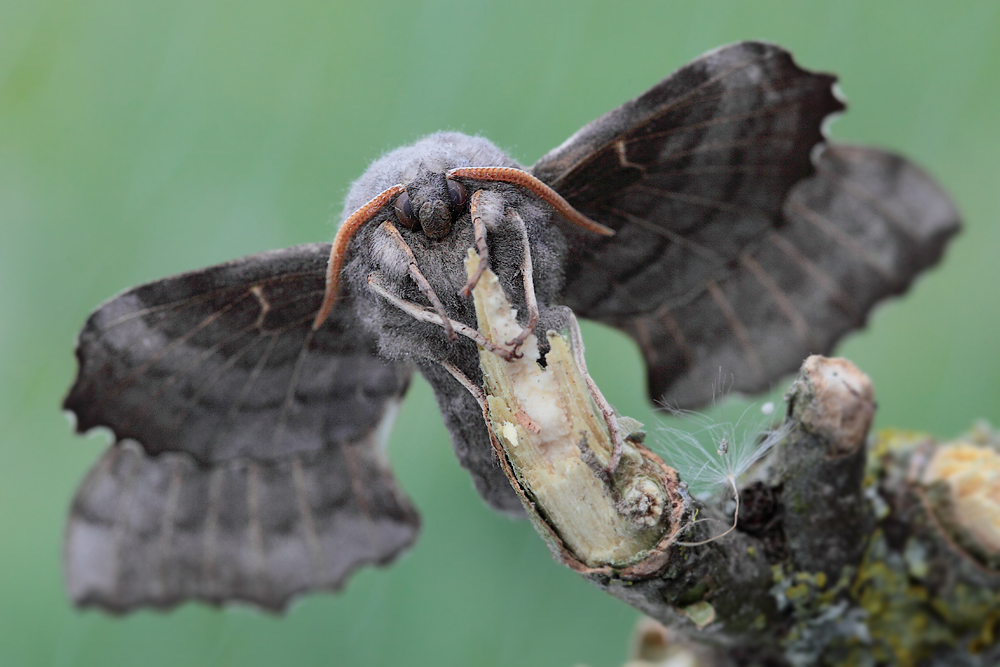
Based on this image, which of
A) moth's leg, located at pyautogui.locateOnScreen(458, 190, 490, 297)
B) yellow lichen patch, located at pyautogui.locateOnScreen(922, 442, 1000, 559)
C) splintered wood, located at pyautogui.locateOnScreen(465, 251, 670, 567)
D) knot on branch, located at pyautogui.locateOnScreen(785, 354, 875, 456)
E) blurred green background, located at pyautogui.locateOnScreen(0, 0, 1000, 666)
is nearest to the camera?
splintered wood, located at pyautogui.locateOnScreen(465, 251, 670, 567)

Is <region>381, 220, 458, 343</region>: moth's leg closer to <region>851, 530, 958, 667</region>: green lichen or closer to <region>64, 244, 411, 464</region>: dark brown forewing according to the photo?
<region>64, 244, 411, 464</region>: dark brown forewing

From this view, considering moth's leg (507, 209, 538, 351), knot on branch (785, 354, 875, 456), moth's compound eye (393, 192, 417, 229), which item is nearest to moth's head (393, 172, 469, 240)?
moth's compound eye (393, 192, 417, 229)

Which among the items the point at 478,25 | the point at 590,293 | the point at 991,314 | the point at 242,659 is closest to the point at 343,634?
the point at 242,659

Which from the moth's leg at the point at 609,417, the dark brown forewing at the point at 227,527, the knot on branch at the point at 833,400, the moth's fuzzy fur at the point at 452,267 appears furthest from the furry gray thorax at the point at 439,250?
the dark brown forewing at the point at 227,527

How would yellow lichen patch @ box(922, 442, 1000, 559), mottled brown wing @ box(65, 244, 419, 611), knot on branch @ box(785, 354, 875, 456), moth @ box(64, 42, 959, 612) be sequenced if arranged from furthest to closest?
1. mottled brown wing @ box(65, 244, 419, 611)
2. yellow lichen patch @ box(922, 442, 1000, 559)
3. moth @ box(64, 42, 959, 612)
4. knot on branch @ box(785, 354, 875, 456)

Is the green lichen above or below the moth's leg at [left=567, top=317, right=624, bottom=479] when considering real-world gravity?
below
